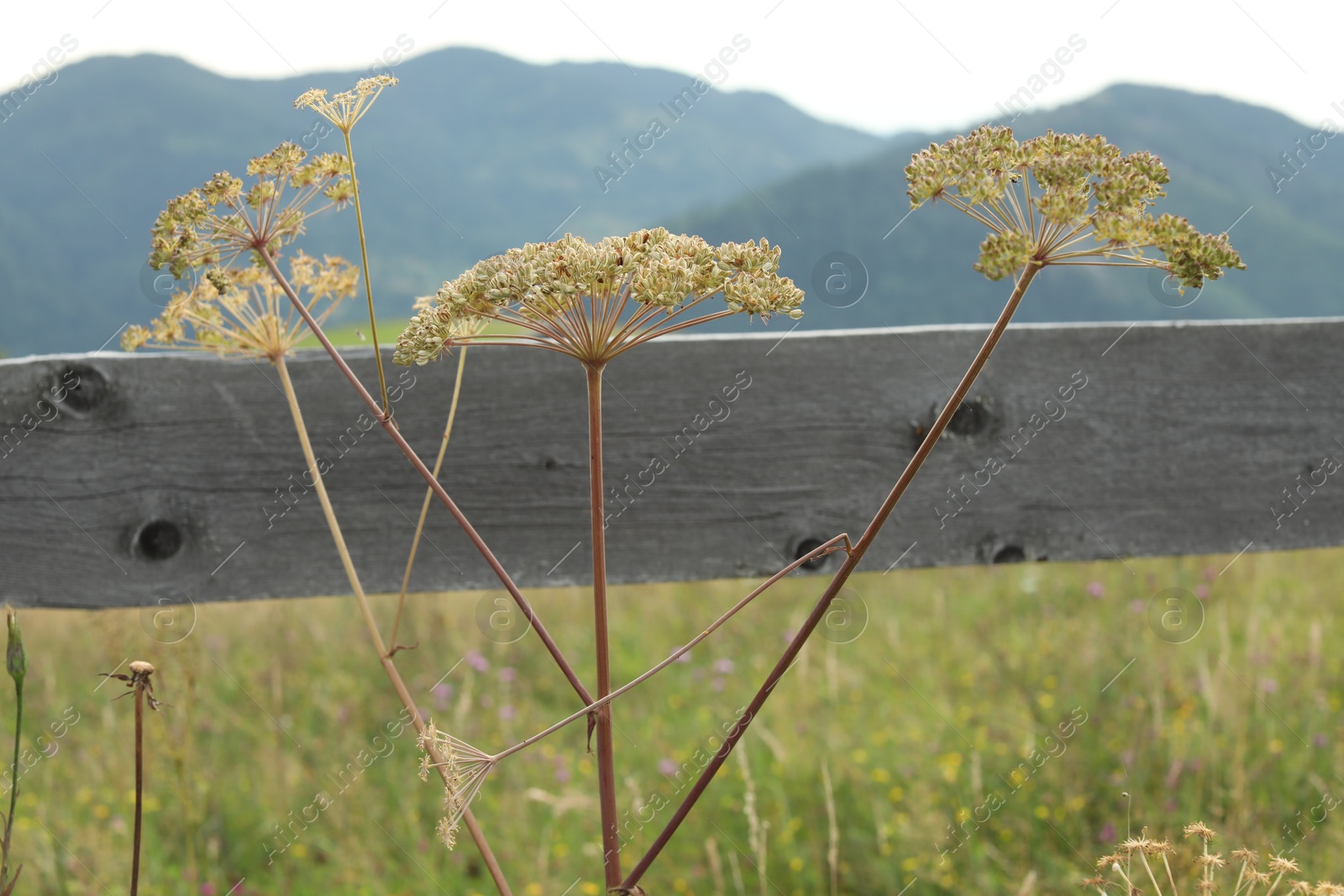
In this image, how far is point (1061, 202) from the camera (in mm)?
731

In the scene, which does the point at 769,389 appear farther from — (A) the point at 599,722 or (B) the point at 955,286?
(B) the point at 955,286

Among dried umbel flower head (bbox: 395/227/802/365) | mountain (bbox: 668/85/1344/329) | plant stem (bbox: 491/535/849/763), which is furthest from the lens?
mountain (bbox: 668/85/1344/329)

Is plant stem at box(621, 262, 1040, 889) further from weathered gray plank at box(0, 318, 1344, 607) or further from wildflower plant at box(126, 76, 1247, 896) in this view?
weathered gray plank at box(0, 318, 1344, 607)

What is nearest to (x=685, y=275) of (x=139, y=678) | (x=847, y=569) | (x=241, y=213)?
(x=847, y=569)

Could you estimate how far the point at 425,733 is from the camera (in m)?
0.72

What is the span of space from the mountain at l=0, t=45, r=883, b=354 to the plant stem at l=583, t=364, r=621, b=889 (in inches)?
3667

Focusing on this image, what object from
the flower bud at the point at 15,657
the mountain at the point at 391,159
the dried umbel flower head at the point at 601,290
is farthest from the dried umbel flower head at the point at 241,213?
the mountain at the point at 391,159

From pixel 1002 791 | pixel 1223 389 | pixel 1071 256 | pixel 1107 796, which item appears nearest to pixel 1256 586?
pixel 1107 796

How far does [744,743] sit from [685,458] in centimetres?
149

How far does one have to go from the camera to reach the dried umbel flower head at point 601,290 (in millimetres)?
766

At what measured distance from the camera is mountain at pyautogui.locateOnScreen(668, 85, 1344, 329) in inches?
3401

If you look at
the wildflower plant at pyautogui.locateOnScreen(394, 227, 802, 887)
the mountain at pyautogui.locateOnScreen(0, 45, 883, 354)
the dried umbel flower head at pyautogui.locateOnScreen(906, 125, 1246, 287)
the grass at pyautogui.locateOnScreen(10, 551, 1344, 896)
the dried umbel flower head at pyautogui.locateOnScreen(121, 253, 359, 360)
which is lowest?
the grass at pyautogui.locateOnScreen(10, 551, 1344, 896)

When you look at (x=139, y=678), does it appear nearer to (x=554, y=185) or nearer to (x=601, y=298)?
(x=601, y=298)

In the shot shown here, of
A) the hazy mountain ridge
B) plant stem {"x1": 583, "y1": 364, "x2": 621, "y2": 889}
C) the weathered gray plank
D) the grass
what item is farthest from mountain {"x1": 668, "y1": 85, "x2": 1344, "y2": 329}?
plant stem {"x1": 583, "y1": 364, "x2": 621, "y2": 889}
